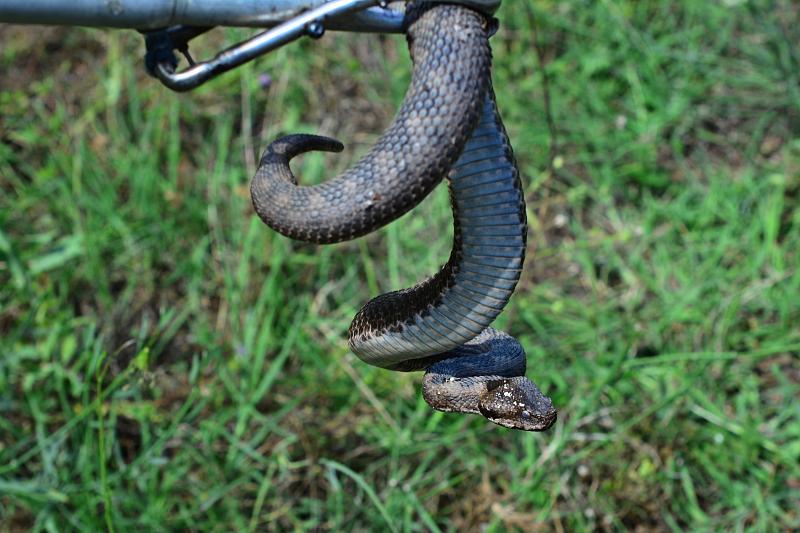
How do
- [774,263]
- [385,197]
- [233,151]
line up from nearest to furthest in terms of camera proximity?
1. [385,197]
2. [774,263]
3. [233,151]

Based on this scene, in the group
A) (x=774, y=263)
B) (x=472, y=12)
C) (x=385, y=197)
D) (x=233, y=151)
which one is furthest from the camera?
(x=233, y=151)

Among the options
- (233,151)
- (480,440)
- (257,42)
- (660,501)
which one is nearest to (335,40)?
(233,151)

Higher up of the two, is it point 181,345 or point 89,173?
point 89,173

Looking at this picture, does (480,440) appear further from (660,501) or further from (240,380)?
(240,380)

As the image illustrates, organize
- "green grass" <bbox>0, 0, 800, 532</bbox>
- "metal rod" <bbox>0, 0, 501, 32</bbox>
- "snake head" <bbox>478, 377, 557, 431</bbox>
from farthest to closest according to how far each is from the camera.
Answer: "green grass" <bbox>0, 0, 800, 532</bbox> → "snake head" <bbox>478, 377, 557, 431</bbox> → "metal rod" <bbox>0, 0, 501, 32</bbox>

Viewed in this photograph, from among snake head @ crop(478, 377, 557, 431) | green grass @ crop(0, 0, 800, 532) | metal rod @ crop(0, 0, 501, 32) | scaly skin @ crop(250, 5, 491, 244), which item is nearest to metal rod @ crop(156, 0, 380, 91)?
metal rod @ crop(0, 0, 501, 32)

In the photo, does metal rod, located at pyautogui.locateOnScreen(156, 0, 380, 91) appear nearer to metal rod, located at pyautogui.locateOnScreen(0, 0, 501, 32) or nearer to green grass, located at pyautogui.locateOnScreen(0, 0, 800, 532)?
metal rod, located at pyautogui.locateOnScreen(0, 0, 501, 32)

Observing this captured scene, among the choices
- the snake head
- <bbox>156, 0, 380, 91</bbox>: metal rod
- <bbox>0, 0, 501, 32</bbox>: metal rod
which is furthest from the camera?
the snake head

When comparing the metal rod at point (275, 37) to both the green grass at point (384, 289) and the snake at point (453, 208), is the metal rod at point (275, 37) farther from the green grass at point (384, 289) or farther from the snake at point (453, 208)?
the green grass at point (384, 289)
